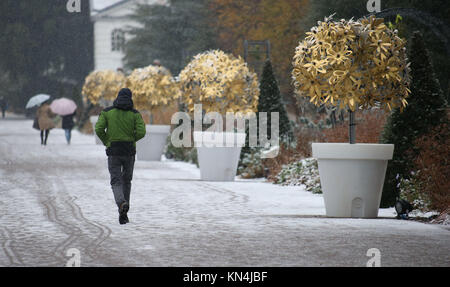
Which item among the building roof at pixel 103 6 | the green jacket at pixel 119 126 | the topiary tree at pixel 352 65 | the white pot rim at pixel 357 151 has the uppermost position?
the building roof at pixel 103 6

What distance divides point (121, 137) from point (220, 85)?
8845mm

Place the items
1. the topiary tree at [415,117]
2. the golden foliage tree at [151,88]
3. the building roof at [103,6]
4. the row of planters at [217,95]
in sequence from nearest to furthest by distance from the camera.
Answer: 1. the topiary tree at [415,117]
2. the row of planters at [217,95]
3. the golden foliage tree at [151,88]
4. the building roof at [103,6]

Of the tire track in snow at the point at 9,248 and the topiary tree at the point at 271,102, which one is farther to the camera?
the topiary tree at the point at 271,102

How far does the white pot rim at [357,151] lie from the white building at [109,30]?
60.7 metres

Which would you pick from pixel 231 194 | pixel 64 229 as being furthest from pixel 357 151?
pixel 231 194

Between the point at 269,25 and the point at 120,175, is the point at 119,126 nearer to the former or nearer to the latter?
the point at 120,175

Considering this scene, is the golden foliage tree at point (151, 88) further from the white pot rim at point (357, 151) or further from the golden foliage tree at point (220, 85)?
the white pot rim at point (357, 151)

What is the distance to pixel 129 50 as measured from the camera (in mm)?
60875

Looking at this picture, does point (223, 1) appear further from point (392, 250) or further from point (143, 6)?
point (392, 250)

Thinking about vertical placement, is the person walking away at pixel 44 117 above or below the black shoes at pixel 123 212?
below

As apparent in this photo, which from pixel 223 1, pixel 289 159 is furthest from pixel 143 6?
pixel 289 159

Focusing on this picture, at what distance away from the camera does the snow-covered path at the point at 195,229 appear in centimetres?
898

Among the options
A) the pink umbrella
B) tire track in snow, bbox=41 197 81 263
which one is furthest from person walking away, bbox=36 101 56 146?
tire track in snow, bbox=41 197 81 263

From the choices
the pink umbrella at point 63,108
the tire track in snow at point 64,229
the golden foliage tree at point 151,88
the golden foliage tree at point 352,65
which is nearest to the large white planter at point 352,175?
the golden foliage tree at point 352,65
